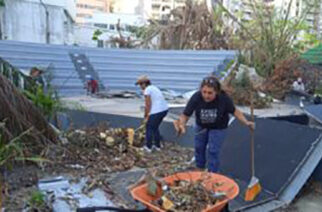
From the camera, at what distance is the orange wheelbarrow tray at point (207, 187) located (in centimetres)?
321

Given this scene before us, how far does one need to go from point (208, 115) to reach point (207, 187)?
1076mm

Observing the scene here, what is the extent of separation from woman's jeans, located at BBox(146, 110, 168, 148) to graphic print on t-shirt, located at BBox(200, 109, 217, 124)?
1.76m

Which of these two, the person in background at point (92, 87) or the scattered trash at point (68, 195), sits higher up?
the person in background at point (92, 87)

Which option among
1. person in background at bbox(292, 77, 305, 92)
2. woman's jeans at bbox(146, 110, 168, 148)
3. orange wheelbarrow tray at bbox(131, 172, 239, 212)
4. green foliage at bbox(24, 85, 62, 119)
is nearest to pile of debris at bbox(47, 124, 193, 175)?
woman's jeans at bbox(146, 110, 168, 148)

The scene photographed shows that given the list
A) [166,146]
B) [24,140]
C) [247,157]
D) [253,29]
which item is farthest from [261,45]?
[24,140]

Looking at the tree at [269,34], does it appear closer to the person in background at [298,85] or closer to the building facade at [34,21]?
the person in background at [298,85]

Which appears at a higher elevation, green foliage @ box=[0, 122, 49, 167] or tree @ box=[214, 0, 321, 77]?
tree @ box=[214, 0, 321, 77]

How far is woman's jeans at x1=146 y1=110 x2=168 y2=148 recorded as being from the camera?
6.09 metres

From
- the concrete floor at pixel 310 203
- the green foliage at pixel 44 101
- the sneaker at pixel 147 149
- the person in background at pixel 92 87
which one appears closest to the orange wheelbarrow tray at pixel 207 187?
the concrete floor at pixel 310 203

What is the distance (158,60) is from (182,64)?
1095mm

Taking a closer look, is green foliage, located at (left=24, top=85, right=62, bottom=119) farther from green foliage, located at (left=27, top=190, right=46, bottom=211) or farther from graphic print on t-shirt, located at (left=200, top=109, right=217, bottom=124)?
graphic print on t-shirt, located at (left=200, top=109, right=217, bottom=124)

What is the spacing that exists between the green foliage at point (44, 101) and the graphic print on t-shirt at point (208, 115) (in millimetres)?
2833

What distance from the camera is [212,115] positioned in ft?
14.3

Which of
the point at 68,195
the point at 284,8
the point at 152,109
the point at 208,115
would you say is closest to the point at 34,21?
the point at 284,8
